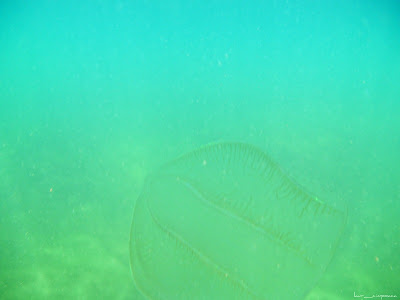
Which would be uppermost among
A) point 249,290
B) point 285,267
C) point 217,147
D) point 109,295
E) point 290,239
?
point 217,147

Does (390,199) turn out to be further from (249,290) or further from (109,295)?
(109,295)

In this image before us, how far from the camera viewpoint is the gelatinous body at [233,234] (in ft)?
8.41

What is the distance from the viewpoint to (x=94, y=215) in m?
3.41

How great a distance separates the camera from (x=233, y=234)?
2.59 meters

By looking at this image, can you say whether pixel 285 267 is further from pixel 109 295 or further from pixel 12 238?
pixel 12 238

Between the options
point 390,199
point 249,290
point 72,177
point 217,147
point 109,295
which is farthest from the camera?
point 72,177

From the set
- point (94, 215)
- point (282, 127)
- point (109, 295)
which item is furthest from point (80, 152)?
point (282, 127)

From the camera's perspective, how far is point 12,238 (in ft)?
11.3

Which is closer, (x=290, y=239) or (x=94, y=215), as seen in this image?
(x=290, y=239)

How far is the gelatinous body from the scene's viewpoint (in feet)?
8.41

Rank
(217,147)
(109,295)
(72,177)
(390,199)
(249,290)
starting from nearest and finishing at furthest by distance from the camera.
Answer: (249,290) → (217,147) → (109,295) → (390,199) → (72,177)

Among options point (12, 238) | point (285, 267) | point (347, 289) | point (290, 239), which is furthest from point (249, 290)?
point (12, 238)

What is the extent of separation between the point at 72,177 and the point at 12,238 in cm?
98

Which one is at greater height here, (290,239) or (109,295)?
(290,239)
